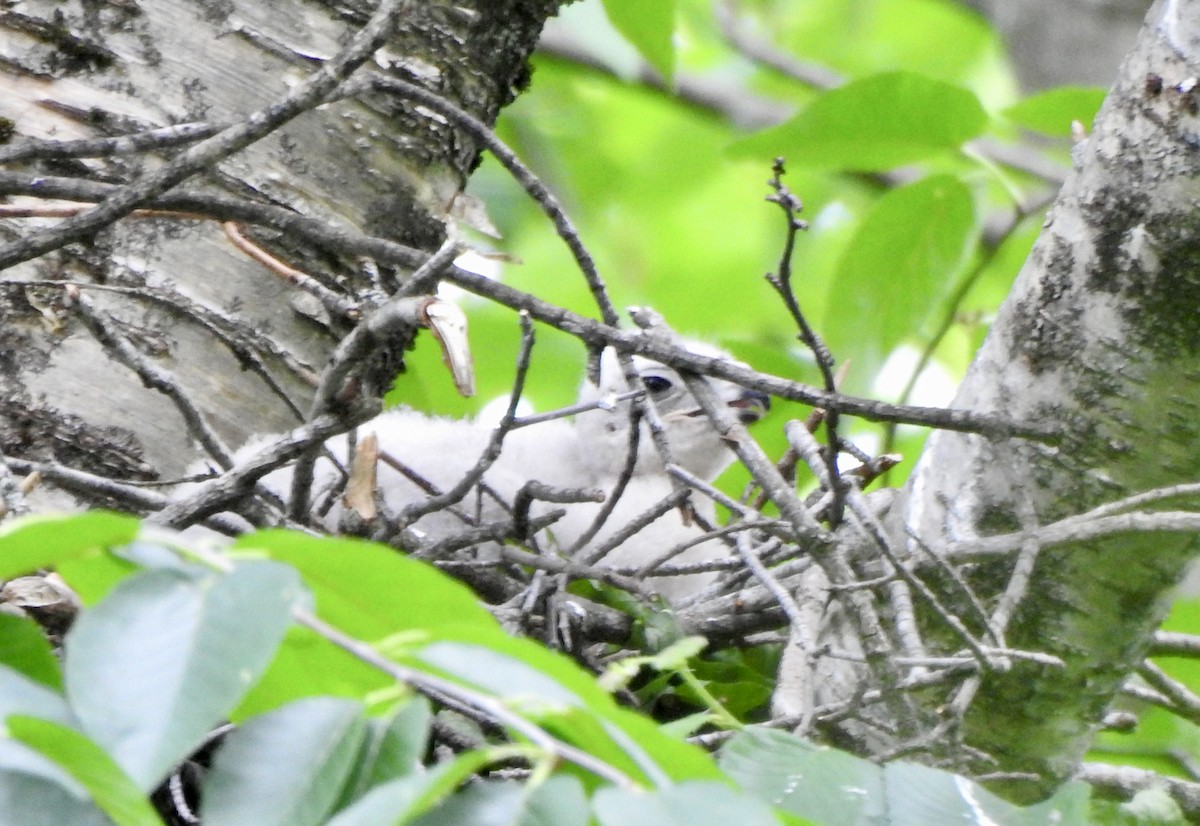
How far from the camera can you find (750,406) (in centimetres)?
325

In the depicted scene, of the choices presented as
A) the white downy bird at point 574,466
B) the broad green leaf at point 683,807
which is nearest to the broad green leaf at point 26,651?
the broad green leaf at point 683,807

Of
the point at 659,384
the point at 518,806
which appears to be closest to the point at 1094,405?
the point at 518,806

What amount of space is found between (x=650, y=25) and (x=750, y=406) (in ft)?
3.50

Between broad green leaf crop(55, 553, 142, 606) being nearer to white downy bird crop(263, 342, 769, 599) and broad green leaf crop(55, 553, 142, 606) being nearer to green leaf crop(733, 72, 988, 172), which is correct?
white downy bird crop(263, 342, 769, 599)

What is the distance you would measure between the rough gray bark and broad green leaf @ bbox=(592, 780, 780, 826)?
1149 millimetres

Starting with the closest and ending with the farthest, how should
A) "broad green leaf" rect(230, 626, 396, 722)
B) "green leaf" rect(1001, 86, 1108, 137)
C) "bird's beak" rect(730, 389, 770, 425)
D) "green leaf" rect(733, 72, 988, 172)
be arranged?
1. "broad green leaf" rect(230, 626, 396, 722)
2. "green leaf" rect(733, 72, 988, 172)
3. "green leaf" rect(1001, 86, 1108, 137)
4. "bird's beak" rect(730, 389, 770, 425)

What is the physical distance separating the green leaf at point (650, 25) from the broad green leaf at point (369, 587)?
161 cm

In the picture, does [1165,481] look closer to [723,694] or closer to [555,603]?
[723,694]

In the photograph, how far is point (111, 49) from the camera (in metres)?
2.11

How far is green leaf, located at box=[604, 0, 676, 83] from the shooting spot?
2.40 metres

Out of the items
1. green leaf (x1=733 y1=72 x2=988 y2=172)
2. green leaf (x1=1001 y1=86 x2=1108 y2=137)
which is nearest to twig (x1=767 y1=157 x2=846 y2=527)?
green leaf (x1=733 y1=72 x2=988 y2=172)

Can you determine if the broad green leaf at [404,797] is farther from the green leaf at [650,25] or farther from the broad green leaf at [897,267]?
the broad green leaf at [897,267]

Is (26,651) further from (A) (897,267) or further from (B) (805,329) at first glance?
(A) (897,267)

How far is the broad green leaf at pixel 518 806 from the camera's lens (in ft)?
2.88
